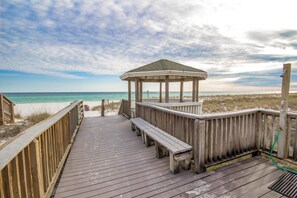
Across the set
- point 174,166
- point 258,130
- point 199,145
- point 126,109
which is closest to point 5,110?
point 126,109


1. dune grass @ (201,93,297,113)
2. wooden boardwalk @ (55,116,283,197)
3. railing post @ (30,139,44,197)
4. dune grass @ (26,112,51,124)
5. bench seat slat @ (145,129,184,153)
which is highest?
railing post @ (30,139,44,197)

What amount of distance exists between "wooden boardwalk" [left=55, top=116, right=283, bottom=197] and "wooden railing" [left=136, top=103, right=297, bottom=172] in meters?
0.26

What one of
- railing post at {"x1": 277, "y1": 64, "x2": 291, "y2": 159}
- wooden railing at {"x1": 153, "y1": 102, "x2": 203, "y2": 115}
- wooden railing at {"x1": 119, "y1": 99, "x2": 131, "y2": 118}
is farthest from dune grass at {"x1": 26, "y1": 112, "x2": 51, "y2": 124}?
railing post at {"x1": 277, "y1": 64, "x2": 291, "y2": 159}

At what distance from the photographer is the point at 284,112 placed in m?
2.98

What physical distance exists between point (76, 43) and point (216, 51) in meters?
11.5

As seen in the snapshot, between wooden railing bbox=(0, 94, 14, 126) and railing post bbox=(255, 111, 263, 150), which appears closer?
railing post bbox=(255, 111, 263, 150)

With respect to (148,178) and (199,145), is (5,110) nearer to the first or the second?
(148,178)

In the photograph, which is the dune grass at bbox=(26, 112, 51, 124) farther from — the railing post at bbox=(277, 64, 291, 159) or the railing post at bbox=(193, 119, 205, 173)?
the railing post at bbox=(277, 64, 291, 159)

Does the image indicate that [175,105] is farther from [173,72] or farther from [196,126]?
[196,126]

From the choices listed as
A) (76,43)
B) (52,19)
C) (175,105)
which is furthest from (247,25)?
(76,43)

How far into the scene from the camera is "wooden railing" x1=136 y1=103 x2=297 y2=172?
2.77 meters

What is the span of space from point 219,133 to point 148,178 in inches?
67.3

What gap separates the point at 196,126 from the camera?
9.11 feet

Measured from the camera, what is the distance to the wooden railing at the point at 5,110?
317 inches
